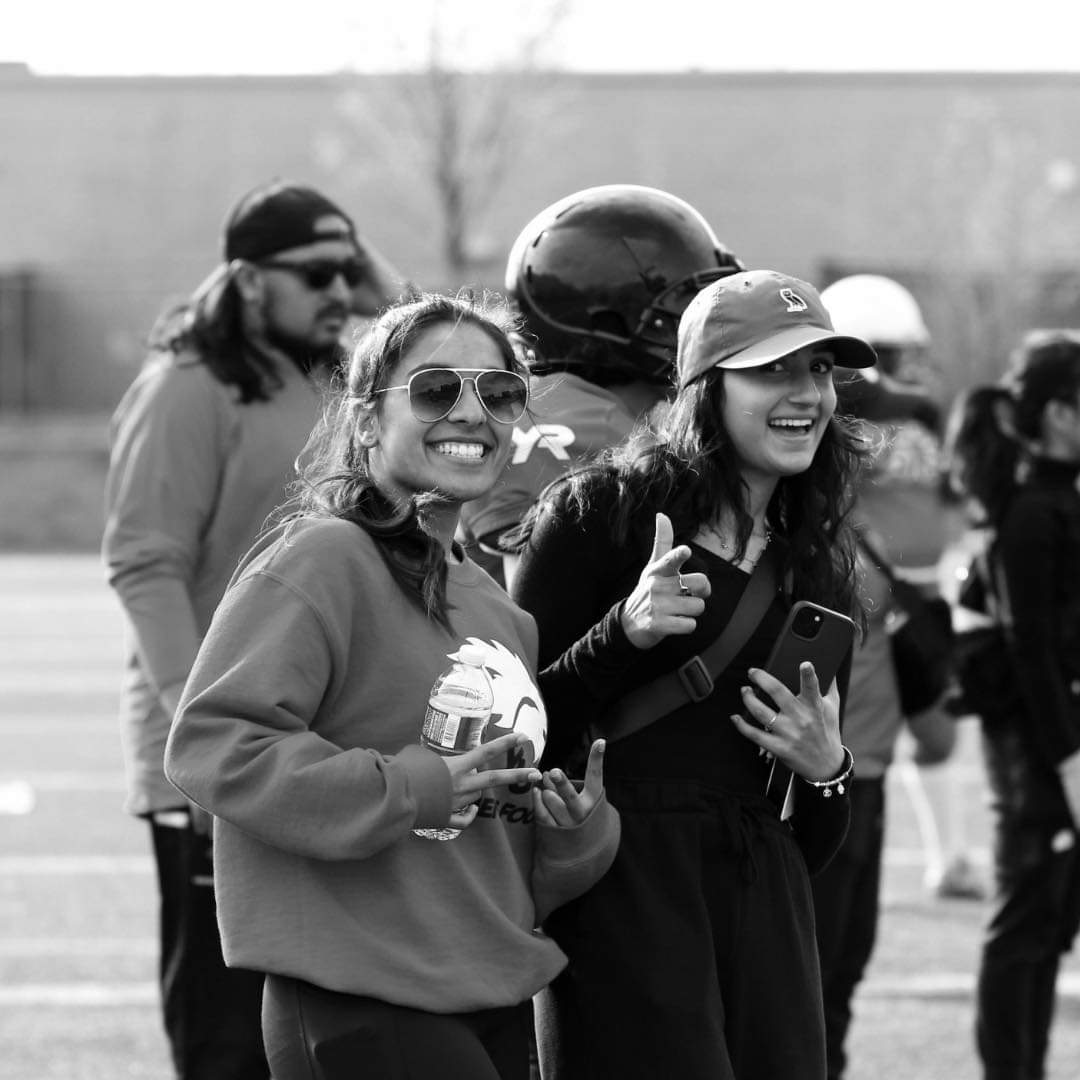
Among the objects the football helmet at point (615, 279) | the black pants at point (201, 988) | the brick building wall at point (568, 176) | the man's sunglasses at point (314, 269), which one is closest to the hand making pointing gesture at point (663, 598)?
the football helmet at point (615, 279)

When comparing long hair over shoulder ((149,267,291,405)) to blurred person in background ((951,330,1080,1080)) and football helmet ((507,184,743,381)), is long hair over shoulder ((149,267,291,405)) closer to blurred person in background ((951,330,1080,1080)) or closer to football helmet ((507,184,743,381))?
football helmet ((507,184,743,381))

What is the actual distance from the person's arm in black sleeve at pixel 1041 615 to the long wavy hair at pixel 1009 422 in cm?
15

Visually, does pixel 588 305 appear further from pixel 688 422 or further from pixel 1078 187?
pixel 1078 187

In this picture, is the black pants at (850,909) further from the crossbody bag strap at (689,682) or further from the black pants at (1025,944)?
the crossbody bag strap at (689,682)

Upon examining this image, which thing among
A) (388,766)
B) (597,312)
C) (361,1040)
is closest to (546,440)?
(597,312)

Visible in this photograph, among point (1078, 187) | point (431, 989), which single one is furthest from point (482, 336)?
point (1078, 187)

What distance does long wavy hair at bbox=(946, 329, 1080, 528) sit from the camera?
207 inches

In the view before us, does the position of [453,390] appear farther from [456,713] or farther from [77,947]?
[77,947]

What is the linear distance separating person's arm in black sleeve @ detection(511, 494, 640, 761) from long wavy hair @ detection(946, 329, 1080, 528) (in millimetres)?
2318

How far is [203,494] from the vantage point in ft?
13.9

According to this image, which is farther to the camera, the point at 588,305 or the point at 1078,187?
the point at 1078,187

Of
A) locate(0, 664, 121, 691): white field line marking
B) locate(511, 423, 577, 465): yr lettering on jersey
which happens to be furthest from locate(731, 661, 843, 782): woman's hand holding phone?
locate(0, 664, 121, 691): white field line marking

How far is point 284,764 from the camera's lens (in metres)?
2.67

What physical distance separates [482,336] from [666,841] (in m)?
0.85
